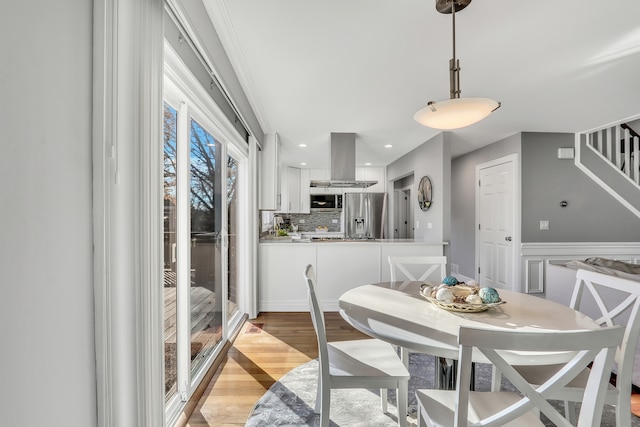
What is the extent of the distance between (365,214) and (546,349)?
548 cm

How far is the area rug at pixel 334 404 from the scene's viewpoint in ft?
5.71

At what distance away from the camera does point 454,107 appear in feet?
5.09

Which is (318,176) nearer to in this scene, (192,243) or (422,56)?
(422,56)

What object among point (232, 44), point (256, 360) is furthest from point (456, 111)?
point (256, 360)

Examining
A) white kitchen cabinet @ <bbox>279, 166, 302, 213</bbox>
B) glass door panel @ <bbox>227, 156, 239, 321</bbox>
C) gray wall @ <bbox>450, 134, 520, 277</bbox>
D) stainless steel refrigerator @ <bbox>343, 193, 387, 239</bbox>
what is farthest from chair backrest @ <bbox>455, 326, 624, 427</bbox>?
stainless steel refrigerator @ <bbox>343, 193, 387, 239</bbox>

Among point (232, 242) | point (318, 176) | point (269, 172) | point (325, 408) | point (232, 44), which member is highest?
point (232, 44)

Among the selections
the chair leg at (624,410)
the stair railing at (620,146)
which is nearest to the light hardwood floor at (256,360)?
the chair leg at (624,410)

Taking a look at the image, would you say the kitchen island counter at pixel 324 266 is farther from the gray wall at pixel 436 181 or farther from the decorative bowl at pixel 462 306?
the decorative bowl at pixel 462 306

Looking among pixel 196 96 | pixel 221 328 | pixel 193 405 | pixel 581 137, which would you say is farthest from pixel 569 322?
pixel 581 137

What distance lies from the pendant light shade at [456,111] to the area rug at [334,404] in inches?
69.6

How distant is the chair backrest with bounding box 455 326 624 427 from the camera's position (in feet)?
2.71

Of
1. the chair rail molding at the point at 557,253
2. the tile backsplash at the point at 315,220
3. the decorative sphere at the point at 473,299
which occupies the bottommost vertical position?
the chair rail molding at the point at 557,253

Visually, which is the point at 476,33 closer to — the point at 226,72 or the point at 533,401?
the point at 226,72

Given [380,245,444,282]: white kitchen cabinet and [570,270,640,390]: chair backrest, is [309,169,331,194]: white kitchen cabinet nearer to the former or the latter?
[380,245,444,282]: white kitchen cabinet
